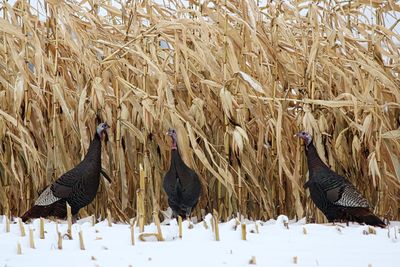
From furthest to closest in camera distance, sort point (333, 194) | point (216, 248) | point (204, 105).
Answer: point (204, 105)
point (333, 194)
point (216, 248)

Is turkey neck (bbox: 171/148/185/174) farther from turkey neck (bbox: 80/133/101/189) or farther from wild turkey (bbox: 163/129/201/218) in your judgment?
turkey neck (bbox: 80/133/101/189)

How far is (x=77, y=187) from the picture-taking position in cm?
436

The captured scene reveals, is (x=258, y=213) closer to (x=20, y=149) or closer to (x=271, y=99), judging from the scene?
(x=271, y=99)

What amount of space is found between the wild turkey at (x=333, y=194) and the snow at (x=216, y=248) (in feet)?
1.65

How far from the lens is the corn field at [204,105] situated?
4.37 m

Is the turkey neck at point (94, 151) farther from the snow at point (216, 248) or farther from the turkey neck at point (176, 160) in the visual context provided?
the snow at point (216, 248)

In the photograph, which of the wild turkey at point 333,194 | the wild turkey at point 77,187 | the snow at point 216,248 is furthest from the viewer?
the wild turkey at point 77,187

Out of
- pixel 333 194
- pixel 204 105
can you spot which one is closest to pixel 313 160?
pixel 333 194

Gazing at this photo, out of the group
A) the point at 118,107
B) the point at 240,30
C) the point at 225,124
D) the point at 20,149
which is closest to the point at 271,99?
the point at 225,124

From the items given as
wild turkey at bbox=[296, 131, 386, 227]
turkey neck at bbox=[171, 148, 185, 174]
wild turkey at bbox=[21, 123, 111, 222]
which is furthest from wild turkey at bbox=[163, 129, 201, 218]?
wild turkey at bbox=[296, 131, 386, 227]

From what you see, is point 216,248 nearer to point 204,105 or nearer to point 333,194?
point 333,194

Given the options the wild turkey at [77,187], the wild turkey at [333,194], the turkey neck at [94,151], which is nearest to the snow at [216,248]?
the wild turkey at [333,194]

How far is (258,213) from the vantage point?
15.4ft

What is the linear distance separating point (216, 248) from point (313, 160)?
1482 millimetres
